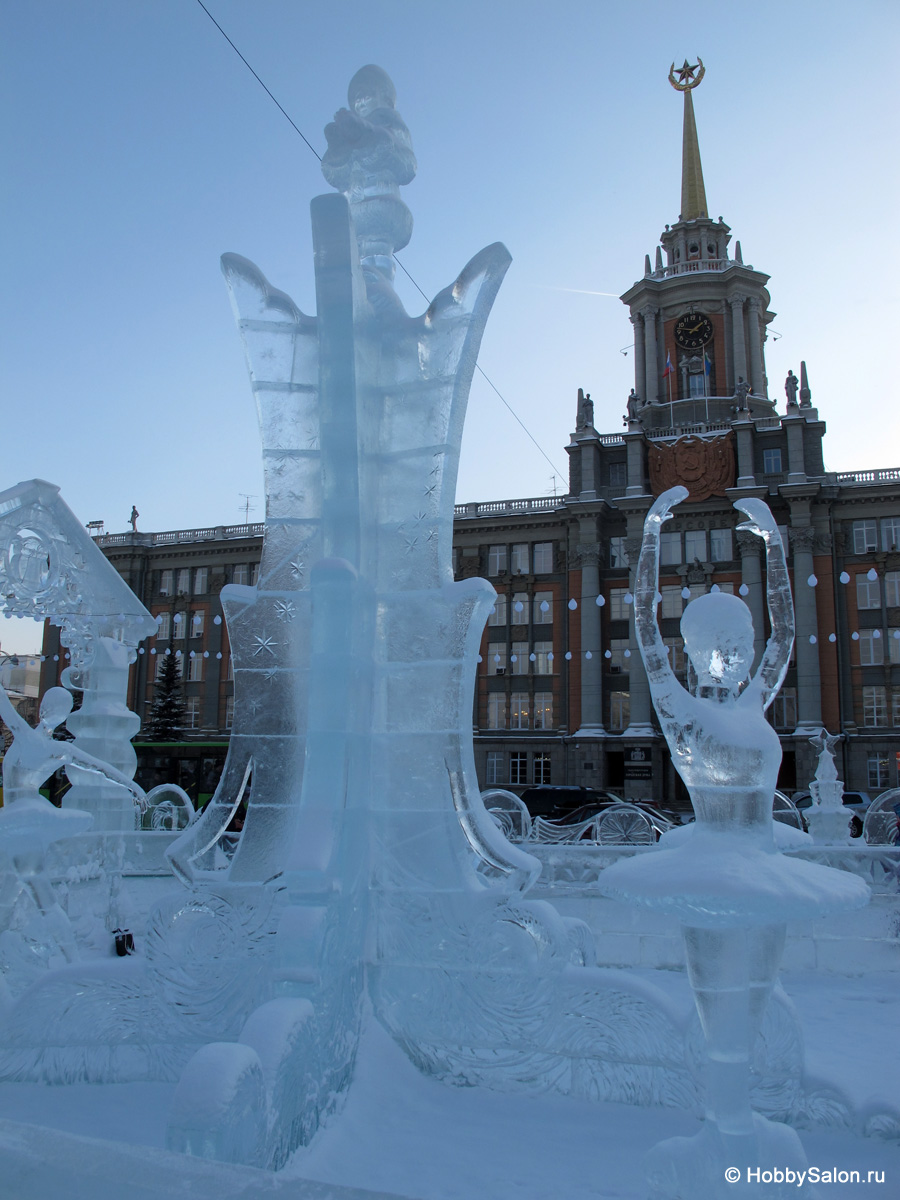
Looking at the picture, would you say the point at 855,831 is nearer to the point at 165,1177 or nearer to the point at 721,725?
the point at 721,725

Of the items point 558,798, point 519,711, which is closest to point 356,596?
point 558,798

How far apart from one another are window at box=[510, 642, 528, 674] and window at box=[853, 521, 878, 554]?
43.4 ft

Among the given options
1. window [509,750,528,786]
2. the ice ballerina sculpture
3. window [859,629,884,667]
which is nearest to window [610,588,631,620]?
window [509,750,528,786]

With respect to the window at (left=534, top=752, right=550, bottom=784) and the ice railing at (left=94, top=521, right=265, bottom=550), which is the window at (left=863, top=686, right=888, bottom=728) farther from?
the ice railing at (left=94, top=521, right=265, bottom=550)

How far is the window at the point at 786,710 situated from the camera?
33.5 meters

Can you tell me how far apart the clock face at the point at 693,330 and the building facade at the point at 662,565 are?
6 cm

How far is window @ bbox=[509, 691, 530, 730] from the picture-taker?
3672 centimetres

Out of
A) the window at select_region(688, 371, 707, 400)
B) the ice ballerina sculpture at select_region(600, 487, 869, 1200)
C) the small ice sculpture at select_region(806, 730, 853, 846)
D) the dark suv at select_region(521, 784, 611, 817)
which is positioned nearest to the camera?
the ice ballerina sculpture at select_region(600, 487, 869, 1200)

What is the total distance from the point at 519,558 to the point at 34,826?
1313 inches

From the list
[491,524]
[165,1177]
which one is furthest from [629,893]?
[491,524]

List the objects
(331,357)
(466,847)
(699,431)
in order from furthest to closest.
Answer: (699,431) → (331,357) → (466,847)

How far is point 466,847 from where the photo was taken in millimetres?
4637

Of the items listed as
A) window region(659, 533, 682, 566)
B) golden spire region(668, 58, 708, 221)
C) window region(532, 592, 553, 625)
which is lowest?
window region(532, 592, 553, 625)

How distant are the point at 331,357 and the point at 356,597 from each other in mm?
1344
